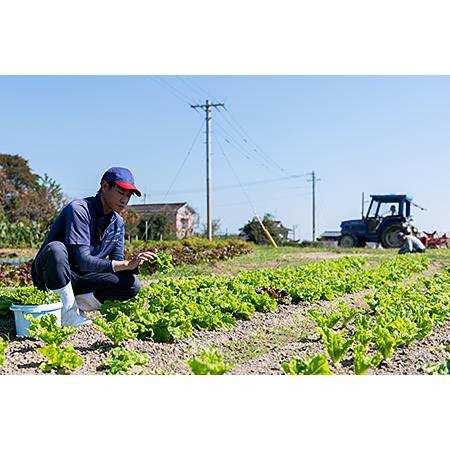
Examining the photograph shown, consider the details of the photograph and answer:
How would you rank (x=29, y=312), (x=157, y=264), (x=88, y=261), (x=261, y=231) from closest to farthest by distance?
(x=29, y=312), (x=88, y=261), (x=157, y=264), (x=261, y=231)

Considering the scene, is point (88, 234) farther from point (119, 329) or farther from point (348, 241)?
point (348, 241)

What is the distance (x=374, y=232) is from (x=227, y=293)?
1612cm

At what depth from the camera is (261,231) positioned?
29875mm

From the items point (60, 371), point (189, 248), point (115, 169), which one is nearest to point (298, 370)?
point (60, 371)

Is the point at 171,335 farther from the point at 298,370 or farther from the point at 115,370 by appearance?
the point at 298,370

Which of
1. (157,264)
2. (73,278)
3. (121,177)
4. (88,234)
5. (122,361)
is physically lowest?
(122,361)

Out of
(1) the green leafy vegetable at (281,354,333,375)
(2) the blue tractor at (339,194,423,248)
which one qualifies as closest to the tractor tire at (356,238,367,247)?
(2) the blue tractor at (339,194,423,248)

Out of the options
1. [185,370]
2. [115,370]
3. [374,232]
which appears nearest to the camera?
[115,370]

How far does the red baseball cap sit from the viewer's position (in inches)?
171

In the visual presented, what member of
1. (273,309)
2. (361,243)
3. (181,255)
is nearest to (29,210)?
(181,255)

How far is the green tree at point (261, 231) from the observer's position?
29.6 m

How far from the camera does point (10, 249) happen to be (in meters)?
18.3

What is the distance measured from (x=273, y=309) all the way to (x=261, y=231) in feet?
79.1

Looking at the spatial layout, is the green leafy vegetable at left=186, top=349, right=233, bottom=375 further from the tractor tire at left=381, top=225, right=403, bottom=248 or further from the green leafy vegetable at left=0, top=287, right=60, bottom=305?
the tractor tire at left=381, top=225, right=403, bottom=248
